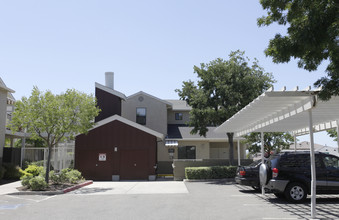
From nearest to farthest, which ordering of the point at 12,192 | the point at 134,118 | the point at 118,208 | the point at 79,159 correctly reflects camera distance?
the point at 118,208 → the point at 12,192 → the point at 79,159 → the point at 134,118

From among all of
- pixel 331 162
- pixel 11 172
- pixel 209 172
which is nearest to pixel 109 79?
pixel 11 172

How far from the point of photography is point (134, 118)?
105 feet

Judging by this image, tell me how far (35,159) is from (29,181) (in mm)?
12306

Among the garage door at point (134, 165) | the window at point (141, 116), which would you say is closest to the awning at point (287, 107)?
the garage door at point (134, 165)

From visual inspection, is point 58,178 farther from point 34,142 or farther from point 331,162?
point 34,142

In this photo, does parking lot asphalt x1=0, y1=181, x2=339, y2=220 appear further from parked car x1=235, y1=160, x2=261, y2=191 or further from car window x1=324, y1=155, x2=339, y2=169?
car window x1=324, y1=155, x2=339, y2=169

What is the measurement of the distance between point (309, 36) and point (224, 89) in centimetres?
1573

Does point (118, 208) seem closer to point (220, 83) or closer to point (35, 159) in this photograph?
point (220, 83)

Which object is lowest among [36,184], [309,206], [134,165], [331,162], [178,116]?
[309,206]

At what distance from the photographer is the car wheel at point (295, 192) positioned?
12.4 meters

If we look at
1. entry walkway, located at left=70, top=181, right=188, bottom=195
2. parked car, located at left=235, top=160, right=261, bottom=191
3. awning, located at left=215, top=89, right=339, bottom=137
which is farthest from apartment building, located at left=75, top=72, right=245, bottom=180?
awning, located at left=215, top=89, right=339, bottom=137

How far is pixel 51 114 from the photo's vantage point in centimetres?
1819

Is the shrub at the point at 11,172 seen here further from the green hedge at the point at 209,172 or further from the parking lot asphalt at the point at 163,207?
the green hedge at the point at 209,172

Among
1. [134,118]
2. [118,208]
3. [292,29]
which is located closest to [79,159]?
[134,118]
